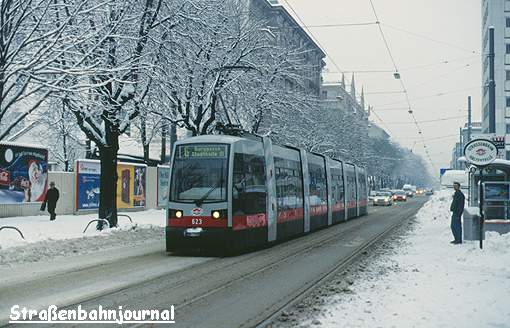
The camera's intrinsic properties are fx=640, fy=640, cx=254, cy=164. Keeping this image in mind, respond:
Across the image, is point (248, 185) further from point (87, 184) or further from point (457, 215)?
point (87, 184)

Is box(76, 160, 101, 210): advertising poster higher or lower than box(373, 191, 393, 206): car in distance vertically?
higher

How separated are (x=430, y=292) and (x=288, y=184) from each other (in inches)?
434

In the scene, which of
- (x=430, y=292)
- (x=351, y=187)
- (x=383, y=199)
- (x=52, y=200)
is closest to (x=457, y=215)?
(x=430, y=292)

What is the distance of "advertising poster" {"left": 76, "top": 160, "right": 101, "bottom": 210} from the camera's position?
1235 inches

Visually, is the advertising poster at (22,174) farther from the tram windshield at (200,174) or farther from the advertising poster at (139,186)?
the tram windshield at (200,174)

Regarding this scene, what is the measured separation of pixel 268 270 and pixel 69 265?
4446 mm

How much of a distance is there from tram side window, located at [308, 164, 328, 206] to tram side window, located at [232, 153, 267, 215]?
6.90 metres

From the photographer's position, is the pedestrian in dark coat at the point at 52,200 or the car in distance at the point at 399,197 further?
the car in distance at the point at 399,197

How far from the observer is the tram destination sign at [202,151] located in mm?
16297

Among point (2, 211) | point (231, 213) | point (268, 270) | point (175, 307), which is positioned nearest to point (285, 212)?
point (231, 213)

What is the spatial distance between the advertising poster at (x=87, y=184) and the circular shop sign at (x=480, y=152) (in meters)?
20.2

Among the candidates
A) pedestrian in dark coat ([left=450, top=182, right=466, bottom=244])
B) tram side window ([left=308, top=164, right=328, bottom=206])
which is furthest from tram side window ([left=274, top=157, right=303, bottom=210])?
pedestrian in dark coat ([left=450, top=182, right=466, bottom=244])

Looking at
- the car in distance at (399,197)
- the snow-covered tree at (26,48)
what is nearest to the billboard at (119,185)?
the snow-covered tree at (26,48)

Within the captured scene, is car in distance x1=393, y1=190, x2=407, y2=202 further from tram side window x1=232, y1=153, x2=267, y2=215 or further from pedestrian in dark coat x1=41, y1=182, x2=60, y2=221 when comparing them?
tram side window x1=232, y1=153, x2=267, y2=215
